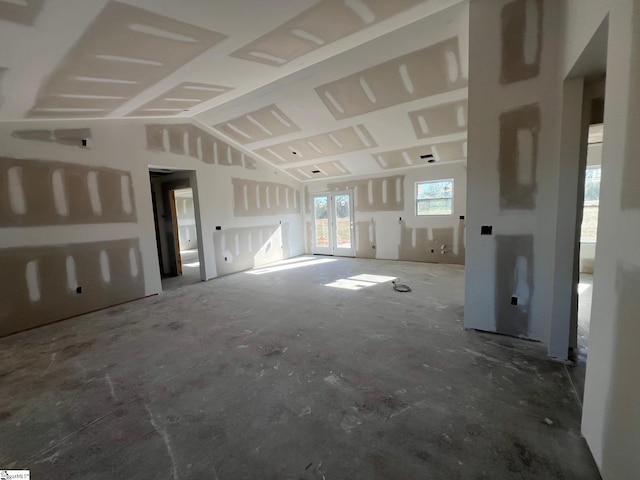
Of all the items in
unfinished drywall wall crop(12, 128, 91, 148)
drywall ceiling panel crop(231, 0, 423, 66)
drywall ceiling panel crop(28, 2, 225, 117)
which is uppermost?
drywall ceiling panel crop(231, 0, 423, 66)

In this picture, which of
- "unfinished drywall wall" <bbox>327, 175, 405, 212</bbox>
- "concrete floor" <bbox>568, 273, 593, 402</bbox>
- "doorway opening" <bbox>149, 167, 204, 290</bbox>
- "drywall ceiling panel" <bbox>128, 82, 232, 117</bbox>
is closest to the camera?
"concrete floor" <bbox>568, 273, 593, 402</bbox>

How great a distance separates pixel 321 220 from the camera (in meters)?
8.88

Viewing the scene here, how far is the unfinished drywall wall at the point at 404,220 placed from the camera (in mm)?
6633

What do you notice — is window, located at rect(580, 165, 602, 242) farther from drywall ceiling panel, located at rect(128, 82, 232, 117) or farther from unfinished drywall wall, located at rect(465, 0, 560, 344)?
drywall ceiling panel, located at rect(128, 82, 232, 117)

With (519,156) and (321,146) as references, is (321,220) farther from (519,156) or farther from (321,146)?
(519,156)

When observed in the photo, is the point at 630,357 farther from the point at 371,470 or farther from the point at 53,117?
the point at 53,117

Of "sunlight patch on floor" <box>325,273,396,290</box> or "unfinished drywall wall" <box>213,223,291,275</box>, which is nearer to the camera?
"sunlight patch on floor" <box>325,273,396,290</box>

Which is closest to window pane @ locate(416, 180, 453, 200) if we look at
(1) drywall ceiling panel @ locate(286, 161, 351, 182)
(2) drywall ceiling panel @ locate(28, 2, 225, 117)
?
(1) drywall ceiling panel @ locate(286, 161, 351, 182)

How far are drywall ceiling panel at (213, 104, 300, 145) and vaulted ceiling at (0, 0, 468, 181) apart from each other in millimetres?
35

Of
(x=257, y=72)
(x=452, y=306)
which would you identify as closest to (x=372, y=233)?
(x=452, y=306)

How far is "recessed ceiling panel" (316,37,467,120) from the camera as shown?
3457mm

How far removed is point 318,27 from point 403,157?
4209 millimetres

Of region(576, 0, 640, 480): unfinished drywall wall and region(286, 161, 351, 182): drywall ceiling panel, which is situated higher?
region(286, 161, 351, 182): drywall ceiling panel

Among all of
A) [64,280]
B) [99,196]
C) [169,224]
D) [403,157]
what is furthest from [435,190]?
[64,280]
